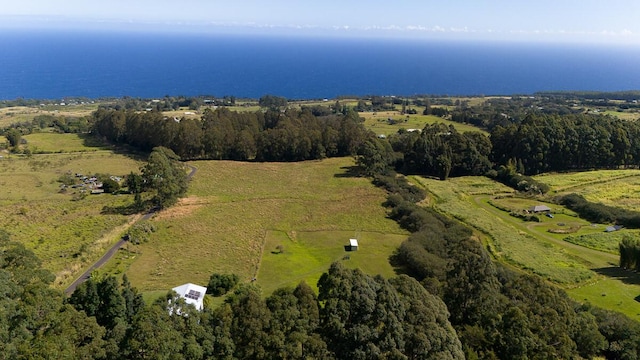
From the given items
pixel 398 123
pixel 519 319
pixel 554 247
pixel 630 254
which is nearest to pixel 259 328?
pixel 519 319

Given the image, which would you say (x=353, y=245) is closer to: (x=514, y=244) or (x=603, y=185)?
(x=514, y=244)

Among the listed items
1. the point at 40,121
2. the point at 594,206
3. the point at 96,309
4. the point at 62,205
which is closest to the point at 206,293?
the point at 96,309

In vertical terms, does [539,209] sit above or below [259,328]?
below

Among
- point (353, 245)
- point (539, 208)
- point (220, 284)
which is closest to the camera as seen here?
point (220, 284)

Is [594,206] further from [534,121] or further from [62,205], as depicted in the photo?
[62,205]

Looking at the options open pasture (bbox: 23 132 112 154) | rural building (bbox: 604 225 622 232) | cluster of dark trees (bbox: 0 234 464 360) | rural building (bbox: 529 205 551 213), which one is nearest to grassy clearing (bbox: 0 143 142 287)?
open pasture (bbox: 23 132 112 154)

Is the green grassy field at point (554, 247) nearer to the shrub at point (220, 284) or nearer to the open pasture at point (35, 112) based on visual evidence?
the shrub at point (220, 284)
